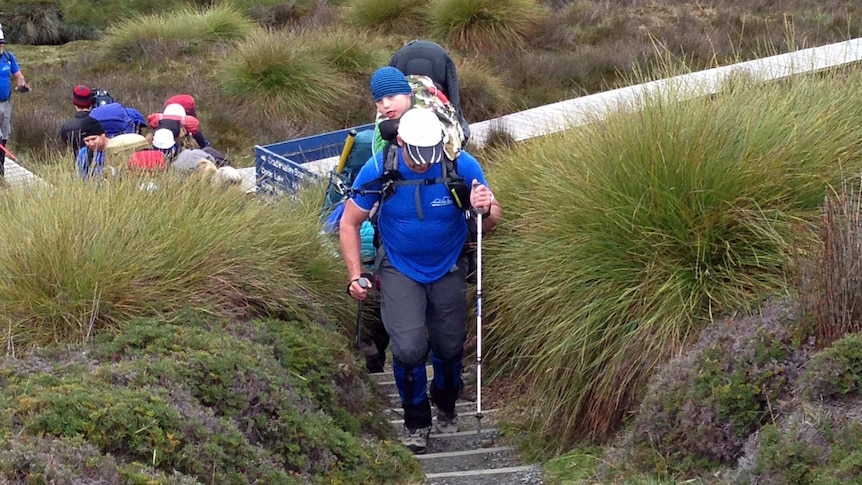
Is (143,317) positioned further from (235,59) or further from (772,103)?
(235,59)

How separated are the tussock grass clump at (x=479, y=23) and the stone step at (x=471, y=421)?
13.4 m

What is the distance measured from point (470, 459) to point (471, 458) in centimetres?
1

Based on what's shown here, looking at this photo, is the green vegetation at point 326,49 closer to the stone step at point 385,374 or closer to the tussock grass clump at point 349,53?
the tussock grass clump at point 349,53

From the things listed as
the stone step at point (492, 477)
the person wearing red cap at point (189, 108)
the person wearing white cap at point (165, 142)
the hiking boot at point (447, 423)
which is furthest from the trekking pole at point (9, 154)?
the stone step at point (492, 477)

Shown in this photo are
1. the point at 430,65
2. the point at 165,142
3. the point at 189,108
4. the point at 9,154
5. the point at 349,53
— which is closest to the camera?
the point at 430,65

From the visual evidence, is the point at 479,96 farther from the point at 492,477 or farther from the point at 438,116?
the point at 492,477

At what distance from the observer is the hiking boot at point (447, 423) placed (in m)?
6.23

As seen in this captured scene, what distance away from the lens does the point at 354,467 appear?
505cm

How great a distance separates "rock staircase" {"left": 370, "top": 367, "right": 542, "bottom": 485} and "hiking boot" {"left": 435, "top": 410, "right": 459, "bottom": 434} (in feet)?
0.12

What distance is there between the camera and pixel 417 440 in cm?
592

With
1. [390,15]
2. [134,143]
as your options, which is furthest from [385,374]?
[390,15]

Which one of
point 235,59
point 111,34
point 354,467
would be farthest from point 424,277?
point 111,34

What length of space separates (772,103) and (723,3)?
17.5 metres

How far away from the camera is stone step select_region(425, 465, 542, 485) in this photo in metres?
5.29
